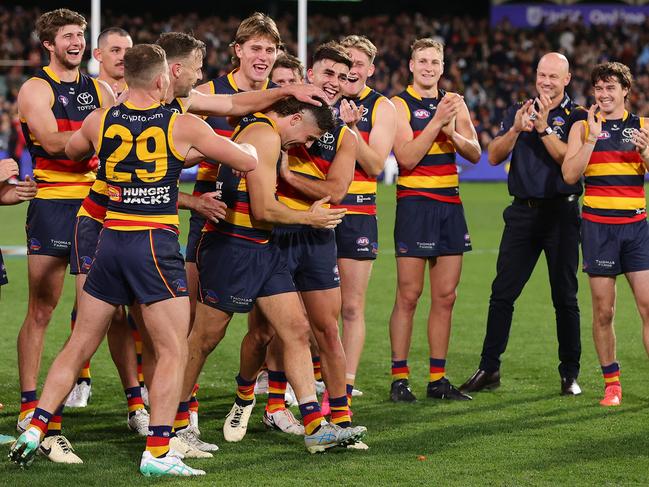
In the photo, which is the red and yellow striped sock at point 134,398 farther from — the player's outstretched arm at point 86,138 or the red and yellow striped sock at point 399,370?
the red and yellow striped sock at point 399,370

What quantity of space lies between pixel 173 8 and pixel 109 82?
30440mm

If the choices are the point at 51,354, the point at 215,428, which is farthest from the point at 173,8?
the point at 215,428

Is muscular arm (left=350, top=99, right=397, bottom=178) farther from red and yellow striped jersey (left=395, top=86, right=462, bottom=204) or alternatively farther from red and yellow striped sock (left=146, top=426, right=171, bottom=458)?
red and yellow striped sock (left=146, top=426, right=171, bottom=458)

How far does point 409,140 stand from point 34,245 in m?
2.71

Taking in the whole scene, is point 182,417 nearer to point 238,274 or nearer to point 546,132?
point 238,274

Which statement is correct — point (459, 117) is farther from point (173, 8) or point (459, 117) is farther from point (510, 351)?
point (173, 8)

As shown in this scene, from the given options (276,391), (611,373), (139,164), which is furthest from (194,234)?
(611,373)

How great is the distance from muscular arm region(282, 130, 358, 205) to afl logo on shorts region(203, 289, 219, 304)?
76 centimetres

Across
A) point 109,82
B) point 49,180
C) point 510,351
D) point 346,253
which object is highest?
point 109,82

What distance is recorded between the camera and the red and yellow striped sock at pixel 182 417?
6.33 meters

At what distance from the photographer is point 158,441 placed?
5.72 meters

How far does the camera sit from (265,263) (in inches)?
246

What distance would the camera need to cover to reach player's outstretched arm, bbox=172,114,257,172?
5.59 m

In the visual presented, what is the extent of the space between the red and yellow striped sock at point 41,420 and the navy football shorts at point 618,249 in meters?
3.83
